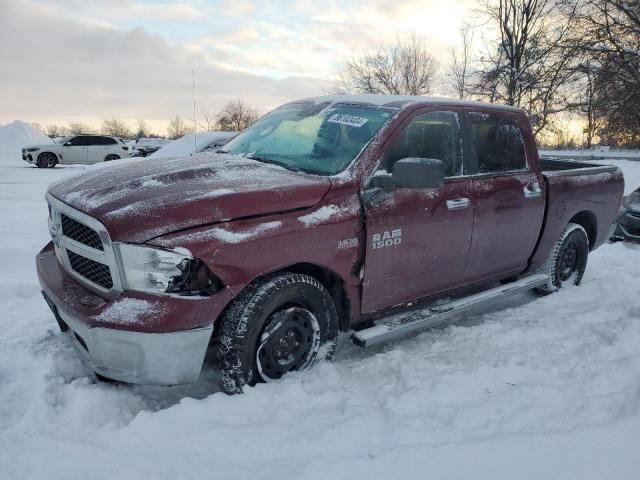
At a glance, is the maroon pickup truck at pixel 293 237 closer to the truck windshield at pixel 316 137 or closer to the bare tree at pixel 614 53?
the truck windshield at pixel 316 137

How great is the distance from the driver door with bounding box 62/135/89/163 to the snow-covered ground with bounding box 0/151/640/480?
20.8m

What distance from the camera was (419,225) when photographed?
3492mm

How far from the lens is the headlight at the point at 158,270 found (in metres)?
2.52

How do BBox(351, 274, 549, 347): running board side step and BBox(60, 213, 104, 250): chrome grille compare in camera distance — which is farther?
BBox(351, 274, 549, 347): running board side step

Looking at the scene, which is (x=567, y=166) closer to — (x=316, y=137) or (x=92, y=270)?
(x=316, y=137)

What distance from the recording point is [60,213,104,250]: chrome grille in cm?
269

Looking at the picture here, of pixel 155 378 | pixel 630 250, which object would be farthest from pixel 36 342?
pixel 630 250

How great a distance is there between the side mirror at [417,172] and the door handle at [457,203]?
0.50 meters

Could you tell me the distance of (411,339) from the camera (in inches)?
153

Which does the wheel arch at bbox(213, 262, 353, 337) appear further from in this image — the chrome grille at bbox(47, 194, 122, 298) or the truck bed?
the truck bed

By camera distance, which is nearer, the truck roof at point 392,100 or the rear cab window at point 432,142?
the rear cab window at point 432,142

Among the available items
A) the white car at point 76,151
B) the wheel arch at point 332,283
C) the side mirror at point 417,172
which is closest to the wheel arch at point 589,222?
the side mirror at point 417,172

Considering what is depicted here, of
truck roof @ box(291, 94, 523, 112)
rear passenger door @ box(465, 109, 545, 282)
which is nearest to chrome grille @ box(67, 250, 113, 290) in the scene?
truck roof @ box(291, 94, 523, 112)

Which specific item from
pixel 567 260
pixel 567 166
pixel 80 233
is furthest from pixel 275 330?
pixel 567 166
